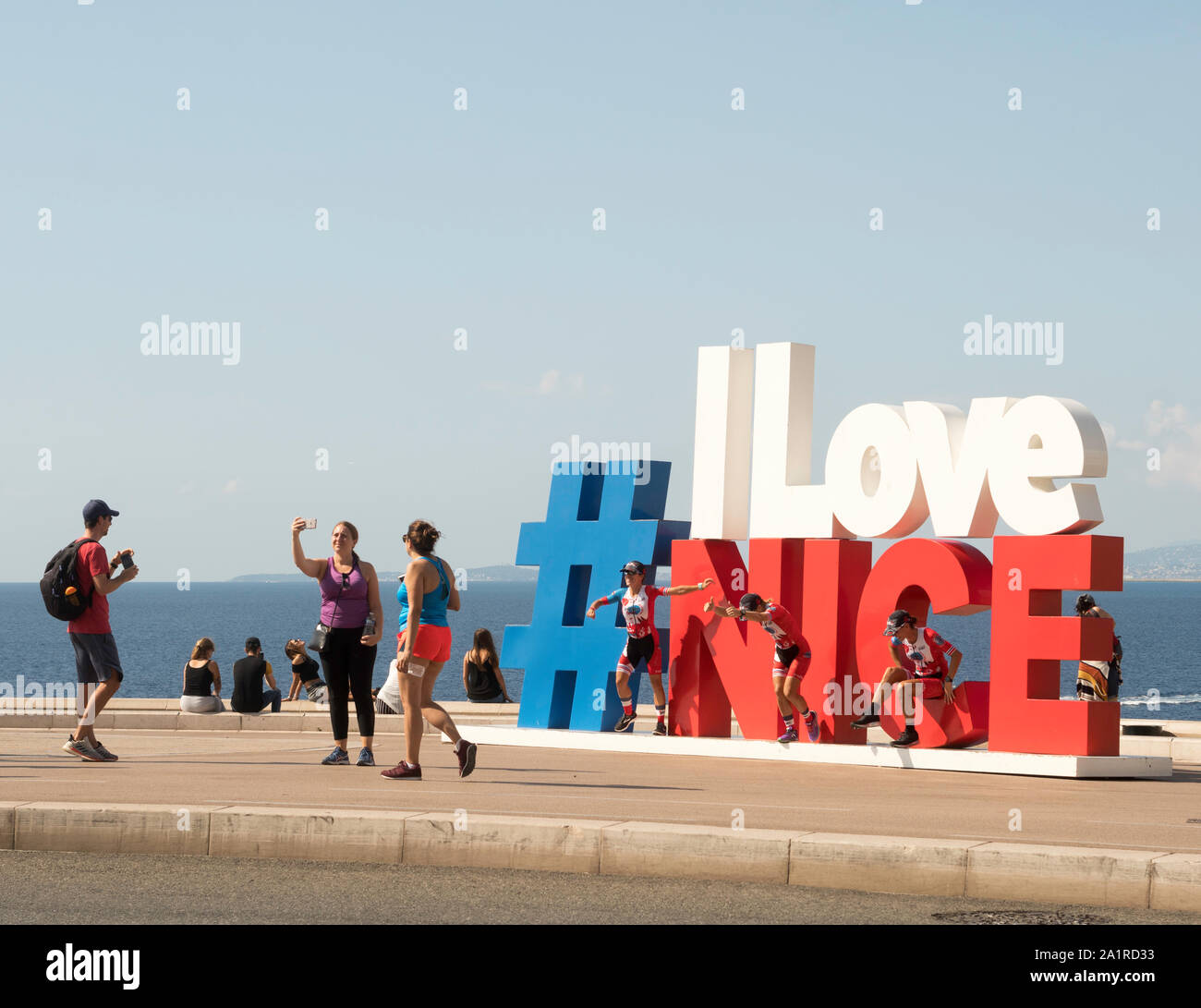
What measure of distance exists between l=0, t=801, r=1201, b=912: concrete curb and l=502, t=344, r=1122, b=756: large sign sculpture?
669 cm

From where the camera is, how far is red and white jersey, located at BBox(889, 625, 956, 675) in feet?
51.6

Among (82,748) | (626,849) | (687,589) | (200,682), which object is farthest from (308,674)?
(626,849)

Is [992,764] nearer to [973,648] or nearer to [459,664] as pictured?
[459,664]

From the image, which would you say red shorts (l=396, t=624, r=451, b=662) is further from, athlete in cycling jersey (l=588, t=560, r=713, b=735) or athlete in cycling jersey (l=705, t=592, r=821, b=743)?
athlete in cycling jersey (l=588, t=560, r=713, b=735)

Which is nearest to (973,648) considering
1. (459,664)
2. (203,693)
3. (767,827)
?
(459,664)

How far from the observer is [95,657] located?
1312cm

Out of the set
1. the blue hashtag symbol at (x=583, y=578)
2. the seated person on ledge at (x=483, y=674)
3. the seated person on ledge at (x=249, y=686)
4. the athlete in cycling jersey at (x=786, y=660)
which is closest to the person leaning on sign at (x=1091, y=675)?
the athlete in cycling jersey at (x=786, y=660)

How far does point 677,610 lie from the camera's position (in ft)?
59.4

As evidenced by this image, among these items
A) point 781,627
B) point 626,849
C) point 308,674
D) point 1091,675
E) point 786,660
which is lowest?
point 308,674

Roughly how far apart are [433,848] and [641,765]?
6513 mm

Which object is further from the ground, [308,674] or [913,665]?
[913,665]

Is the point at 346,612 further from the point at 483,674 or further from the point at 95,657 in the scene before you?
the point at 483,674

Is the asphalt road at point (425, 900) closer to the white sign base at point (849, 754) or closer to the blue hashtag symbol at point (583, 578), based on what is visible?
the white sign base at point (849, 754)

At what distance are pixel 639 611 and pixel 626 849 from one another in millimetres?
9056
